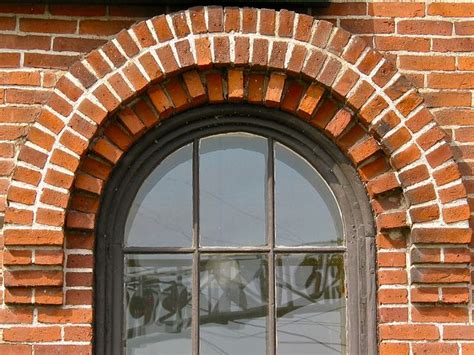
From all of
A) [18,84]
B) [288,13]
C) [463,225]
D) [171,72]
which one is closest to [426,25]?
[288,13]

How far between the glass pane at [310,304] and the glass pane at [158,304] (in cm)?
43

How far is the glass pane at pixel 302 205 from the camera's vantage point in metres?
4.04

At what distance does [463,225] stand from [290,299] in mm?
846

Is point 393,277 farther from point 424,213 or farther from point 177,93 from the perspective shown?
point 177,93

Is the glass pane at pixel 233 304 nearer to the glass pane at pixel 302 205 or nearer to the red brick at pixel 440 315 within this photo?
the glass pane at pixel 302 205

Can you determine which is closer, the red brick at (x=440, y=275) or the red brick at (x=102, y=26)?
the red brick at (x=440, y=275)

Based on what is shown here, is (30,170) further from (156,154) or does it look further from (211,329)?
(211,329)

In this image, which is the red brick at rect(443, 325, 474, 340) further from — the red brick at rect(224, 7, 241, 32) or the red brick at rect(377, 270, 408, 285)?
the red brick at rect(224, 7, 241, 32)

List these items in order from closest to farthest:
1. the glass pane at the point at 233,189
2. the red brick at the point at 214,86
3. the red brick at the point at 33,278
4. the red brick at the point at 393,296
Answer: the red brick at the point at 33,278 → the red brick at the point at 393,296 → the red brick at the point at 214,86 → the glass pane at the point at 233,189

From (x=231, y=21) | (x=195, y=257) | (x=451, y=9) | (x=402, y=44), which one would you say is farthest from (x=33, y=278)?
(x=451, y=9)

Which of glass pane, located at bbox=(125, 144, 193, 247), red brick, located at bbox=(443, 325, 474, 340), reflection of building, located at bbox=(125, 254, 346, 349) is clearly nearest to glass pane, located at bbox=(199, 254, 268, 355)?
reflection of building, located at bbox=(125, 254, 346, 349)

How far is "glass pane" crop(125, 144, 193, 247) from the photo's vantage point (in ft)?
13.1

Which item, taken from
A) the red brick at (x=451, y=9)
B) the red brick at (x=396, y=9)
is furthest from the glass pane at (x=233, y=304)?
the red brick at (x=451, y=9)

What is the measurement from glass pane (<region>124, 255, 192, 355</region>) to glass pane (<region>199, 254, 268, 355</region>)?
8 cm
